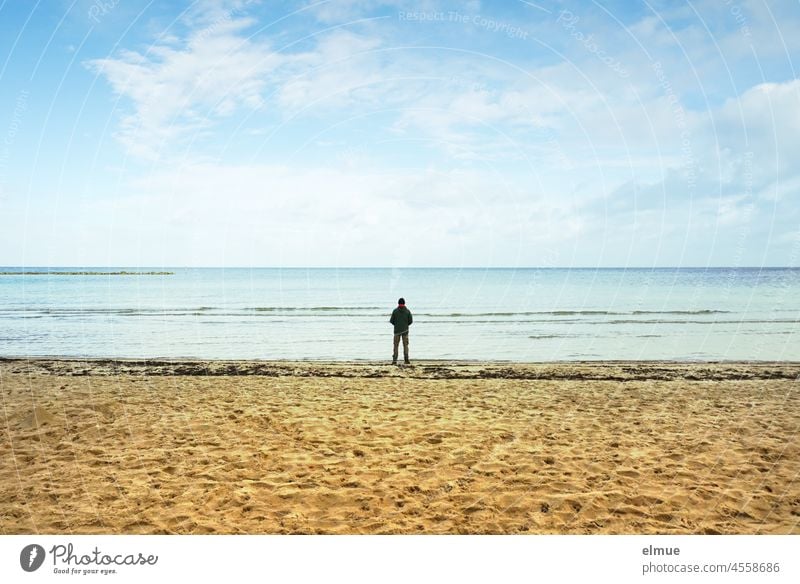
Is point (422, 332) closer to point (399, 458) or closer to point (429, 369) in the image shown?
point (429, 369)

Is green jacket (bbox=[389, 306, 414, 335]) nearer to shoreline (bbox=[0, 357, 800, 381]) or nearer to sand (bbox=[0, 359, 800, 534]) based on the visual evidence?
shoreline (bbox=[0, 357, 800, 381])

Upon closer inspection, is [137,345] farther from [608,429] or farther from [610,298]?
[610,298]

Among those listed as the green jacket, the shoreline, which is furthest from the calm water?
the green jacket

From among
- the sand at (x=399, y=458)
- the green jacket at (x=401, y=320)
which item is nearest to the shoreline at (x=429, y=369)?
the green jacket at (x=401, y=320)

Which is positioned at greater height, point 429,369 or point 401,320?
point 401,320

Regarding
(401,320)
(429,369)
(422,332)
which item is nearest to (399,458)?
(429,369)

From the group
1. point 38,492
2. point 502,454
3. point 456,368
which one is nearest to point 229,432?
point 38,492

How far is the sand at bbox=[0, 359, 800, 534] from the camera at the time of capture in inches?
246

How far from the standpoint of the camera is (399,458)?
26.9ft

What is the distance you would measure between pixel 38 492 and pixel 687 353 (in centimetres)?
2342

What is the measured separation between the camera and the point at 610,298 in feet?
194

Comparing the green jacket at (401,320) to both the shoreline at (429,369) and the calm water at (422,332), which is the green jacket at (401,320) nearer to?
the shoreline at (429,369)

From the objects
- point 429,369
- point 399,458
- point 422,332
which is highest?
point 422,332

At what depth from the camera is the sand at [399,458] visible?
20.5 ft
